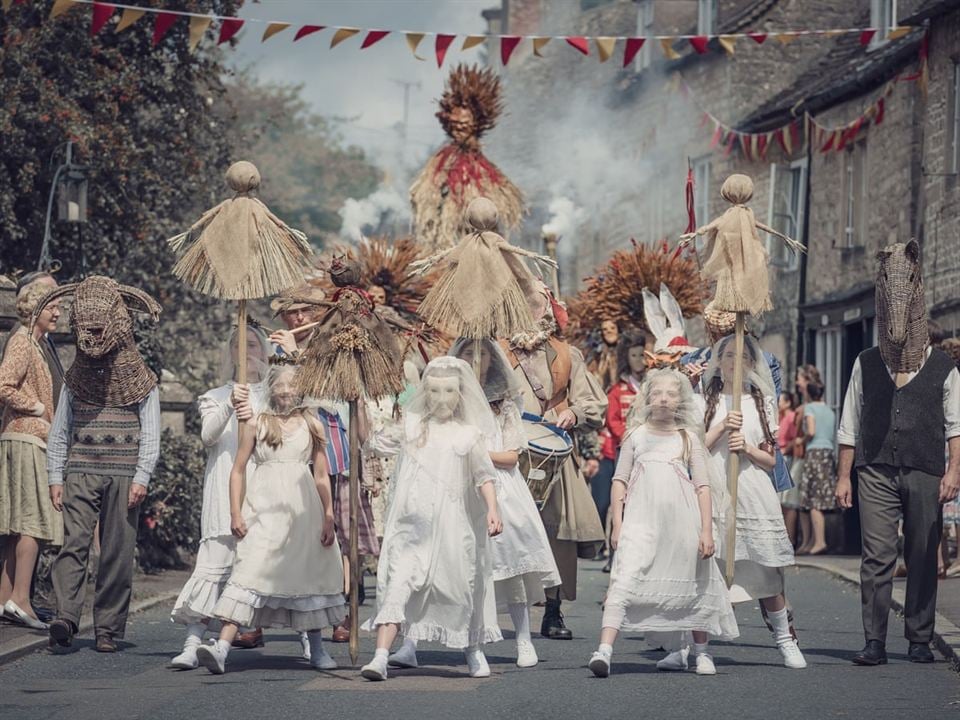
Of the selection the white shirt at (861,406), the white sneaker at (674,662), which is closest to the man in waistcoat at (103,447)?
the white sneaker at (674,662)

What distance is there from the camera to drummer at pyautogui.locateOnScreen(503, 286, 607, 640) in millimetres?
11867

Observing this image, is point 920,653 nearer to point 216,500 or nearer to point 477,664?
point 477,664

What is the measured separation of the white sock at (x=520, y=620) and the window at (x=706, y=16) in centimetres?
2795

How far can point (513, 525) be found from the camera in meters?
A: 10.4

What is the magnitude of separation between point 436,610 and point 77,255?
11962mm

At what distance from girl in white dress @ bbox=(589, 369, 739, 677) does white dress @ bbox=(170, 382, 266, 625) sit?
1.96 metres

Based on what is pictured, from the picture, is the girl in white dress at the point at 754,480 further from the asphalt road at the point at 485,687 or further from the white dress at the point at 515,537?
the white dress at the point at 515,537

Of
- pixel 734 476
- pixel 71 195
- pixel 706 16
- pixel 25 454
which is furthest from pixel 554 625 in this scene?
pixel 706 16

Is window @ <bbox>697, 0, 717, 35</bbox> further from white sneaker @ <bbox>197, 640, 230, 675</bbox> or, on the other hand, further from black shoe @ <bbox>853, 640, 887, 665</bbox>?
white sneaker @ <bbox>197, 640, 230, 675</bbox>

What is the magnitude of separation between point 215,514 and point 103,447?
3.24 ft

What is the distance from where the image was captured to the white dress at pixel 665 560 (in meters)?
9.73

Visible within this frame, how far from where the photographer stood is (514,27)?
2223 inches

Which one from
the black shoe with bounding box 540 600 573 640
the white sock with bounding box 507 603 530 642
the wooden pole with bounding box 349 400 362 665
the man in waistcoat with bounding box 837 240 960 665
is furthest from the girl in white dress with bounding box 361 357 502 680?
the man in waistcoat with bounding box 837 240 960 665

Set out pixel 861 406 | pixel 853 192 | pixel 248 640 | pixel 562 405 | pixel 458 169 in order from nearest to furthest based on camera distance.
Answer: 1. pixel 861 406
2. pixel 248 640
3. pixel 562 405
4. pixel 458 169
5. pixel 853 192
